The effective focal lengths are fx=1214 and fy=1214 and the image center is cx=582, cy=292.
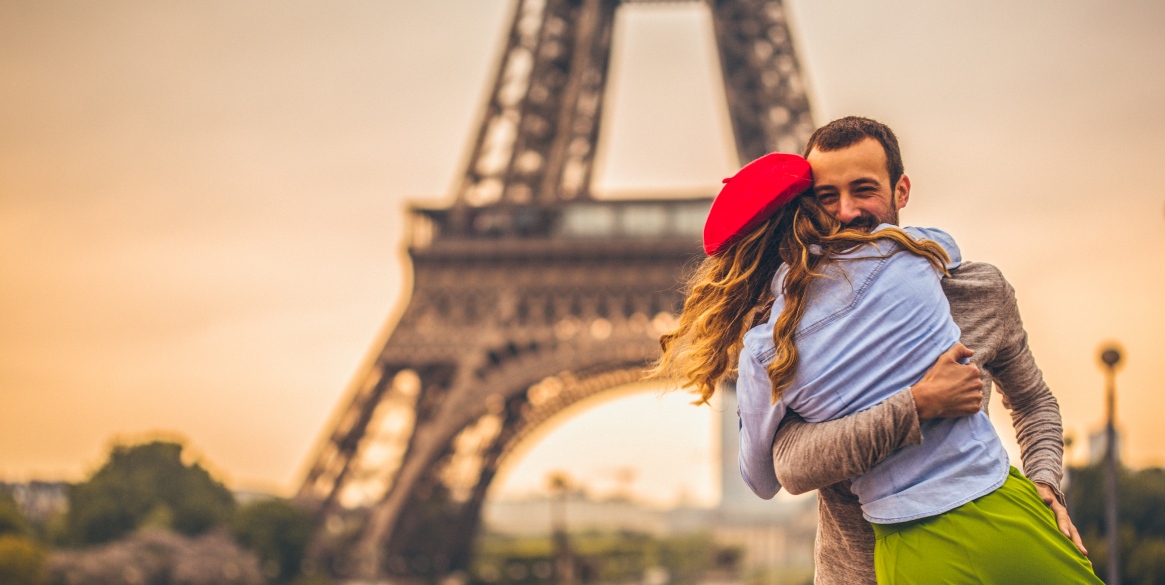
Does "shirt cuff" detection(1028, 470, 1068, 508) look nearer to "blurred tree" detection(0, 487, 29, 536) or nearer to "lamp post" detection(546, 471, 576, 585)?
"blurred tree" detection(0, 487, 29, 536)

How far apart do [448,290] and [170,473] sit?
15.0m

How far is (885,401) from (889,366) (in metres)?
0.07

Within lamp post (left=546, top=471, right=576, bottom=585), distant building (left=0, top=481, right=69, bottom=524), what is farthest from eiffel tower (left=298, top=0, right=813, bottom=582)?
distant building (left=0, top=481, right=69, bottom=524)

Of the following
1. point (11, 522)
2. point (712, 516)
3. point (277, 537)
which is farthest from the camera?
point (712, 516)

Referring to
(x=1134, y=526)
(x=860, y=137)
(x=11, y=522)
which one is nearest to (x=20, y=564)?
(x=11, y=522)

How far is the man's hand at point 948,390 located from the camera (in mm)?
2043

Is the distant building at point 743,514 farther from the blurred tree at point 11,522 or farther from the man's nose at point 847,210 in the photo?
the man's nose at point 847,210

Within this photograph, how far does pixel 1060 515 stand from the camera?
2.22 meters

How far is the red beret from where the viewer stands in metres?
2.30

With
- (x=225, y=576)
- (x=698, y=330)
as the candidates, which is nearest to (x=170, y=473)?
(x=225, y=576)

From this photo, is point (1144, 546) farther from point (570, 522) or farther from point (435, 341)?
point (570, 522)

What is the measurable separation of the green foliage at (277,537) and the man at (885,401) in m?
23.9

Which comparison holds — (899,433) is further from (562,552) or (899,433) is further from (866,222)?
(562,552)

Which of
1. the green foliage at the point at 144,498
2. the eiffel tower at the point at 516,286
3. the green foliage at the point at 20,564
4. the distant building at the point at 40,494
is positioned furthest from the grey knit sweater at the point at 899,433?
the distant building at the point at 40,494
